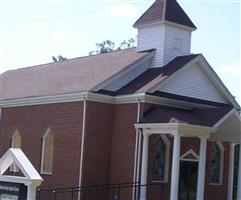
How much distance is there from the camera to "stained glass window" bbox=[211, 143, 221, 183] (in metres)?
26.6

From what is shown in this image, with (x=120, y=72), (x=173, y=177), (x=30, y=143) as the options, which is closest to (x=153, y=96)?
(x=120, y=72)

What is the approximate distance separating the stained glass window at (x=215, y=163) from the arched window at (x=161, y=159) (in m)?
3.30

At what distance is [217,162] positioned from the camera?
88.2 feet

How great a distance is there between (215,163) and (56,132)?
7568 mm

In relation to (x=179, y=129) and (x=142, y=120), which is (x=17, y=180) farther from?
(x=142, y=120)

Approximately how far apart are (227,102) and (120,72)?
5826 millimetres

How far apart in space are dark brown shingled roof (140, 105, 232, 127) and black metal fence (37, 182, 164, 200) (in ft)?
8.86

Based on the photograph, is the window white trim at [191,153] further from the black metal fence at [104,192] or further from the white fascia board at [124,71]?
the white fascia board at [124,71]

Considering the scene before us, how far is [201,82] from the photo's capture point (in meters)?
26.1

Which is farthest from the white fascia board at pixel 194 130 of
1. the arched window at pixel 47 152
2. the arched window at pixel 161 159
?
the arched window at pixel 47 152

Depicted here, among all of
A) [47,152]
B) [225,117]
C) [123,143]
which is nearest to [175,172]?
[225,117]

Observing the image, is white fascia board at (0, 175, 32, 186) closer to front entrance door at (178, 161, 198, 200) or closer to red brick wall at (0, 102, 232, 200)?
red brick wall at (0, 102, 232, 200)

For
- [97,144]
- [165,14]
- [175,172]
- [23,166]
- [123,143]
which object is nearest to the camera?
[23,166]

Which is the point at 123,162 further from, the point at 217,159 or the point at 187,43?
the point at 187,43
